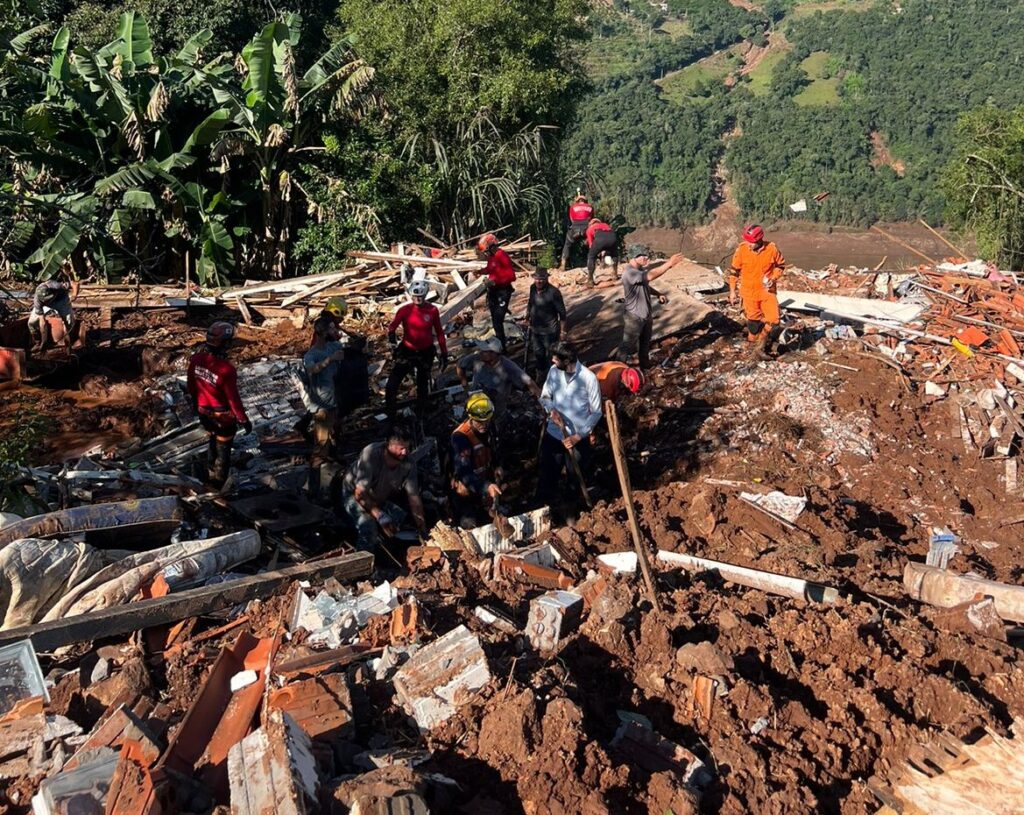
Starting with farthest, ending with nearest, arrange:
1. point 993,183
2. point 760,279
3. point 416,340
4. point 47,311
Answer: point 993,183
point 47,311
point 760,279
point 416,340

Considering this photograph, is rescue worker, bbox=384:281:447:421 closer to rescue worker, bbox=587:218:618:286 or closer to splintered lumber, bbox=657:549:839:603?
splintered lumber, bbox=657:549:839:603

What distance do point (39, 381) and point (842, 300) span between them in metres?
11.0

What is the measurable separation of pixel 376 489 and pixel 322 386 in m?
1.65

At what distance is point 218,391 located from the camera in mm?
7305

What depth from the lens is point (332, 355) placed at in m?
7.93

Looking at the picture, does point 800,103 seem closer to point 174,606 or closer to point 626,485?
point 626,485

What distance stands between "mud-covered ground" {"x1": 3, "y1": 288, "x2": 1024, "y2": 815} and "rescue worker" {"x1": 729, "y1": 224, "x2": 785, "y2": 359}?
7.27ft

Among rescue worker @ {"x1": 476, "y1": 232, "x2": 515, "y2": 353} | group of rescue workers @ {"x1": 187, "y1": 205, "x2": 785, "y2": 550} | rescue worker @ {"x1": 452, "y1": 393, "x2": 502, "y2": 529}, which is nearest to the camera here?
group of rescue workers @ {"x1": 187, "y1": 205, "x2": 785, "y2": 550}

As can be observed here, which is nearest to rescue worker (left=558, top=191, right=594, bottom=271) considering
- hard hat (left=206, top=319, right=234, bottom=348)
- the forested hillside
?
hard hat (left=206, top=319, right=234, bottom=348)

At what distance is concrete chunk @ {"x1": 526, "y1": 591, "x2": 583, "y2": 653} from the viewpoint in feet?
16.0

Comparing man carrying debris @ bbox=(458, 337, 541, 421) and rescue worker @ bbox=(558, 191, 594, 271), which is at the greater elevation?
man carrying debris @ bbox=(458, 337, 541, 421)

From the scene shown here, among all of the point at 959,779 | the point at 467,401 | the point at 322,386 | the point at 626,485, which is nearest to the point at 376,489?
the point at 467,401

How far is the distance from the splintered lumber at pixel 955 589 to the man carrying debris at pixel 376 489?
140 inches

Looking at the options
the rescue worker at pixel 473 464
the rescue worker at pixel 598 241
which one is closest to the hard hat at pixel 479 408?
the rescue worker at pixel 473 464
